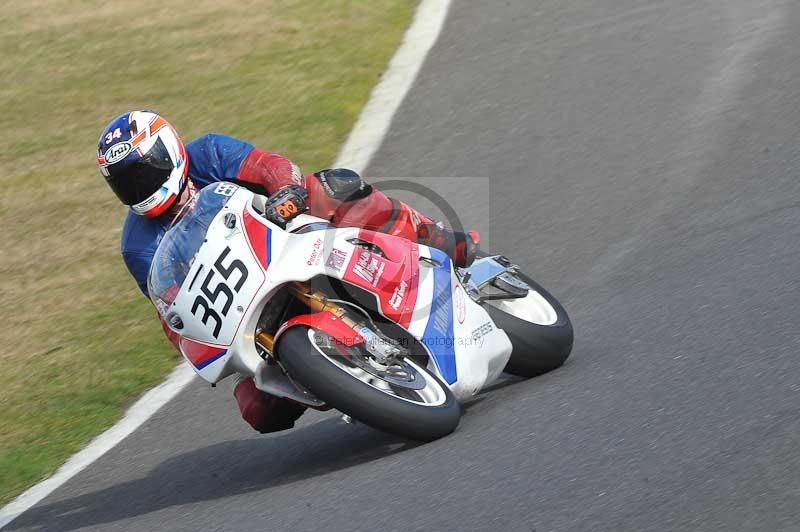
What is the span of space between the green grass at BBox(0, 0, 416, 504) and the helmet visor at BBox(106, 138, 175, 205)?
168 centimetres

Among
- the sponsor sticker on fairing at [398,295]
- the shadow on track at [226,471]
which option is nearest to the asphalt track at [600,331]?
the shadow on track at [226,471]

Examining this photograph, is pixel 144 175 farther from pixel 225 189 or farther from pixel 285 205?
pixel 285 205

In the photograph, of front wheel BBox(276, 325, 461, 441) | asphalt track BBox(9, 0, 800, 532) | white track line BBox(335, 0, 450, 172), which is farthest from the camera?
white track line BBox(335, 0, 450, 172)

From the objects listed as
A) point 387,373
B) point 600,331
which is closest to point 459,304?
point 387,373

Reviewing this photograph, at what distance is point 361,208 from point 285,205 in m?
0.57

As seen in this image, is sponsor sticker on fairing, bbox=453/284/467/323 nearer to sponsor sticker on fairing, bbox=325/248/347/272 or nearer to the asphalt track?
the asphalt track

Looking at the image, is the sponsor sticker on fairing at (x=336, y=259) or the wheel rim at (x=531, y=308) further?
the wheel rim at (x=531, y=308)

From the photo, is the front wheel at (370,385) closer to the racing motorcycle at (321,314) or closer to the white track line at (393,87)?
the racing motorcycle at (321,314)

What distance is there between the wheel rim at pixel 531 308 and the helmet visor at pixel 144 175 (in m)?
1.59

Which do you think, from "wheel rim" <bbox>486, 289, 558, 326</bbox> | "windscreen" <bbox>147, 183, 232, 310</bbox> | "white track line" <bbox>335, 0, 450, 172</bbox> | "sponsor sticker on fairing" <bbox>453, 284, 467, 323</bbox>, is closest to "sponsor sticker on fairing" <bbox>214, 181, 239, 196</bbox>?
"windscreen" <bbox>147, 183, 232, 310</bbox>

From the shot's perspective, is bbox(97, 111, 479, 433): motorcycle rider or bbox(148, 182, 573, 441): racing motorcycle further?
bbox(97, 111, 479, 433): motorcycle rider

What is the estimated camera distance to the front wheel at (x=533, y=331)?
558 centimetres

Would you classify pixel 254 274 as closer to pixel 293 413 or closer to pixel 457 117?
pixel 293 413

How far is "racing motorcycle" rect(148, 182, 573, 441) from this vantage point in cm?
466
